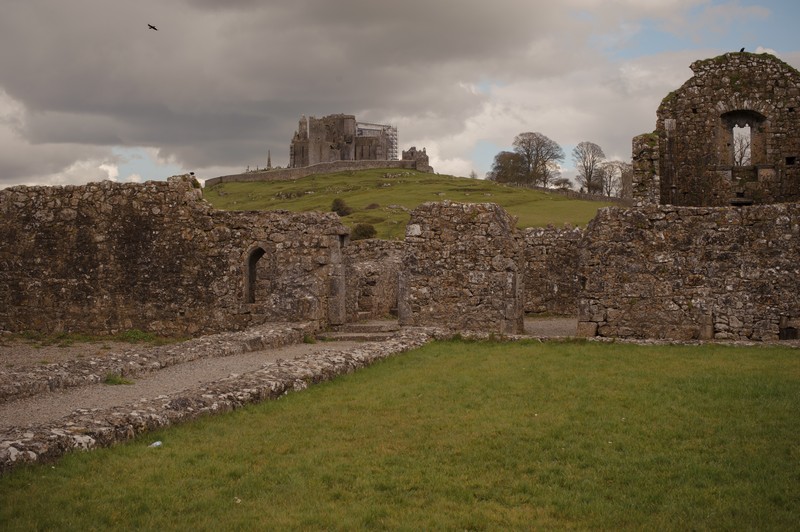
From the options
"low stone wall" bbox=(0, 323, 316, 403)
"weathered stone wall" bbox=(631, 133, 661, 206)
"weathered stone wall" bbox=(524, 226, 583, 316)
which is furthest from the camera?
"weathered stone wall" bbox=(524, 226, 583, 316)

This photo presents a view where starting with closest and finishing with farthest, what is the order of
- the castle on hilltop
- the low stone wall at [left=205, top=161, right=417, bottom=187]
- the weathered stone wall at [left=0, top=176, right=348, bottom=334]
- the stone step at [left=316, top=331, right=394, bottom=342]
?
1. the stone step at [left=316, top=331, right=394, bottom=342]
2. the weathered stone wall at [left=0, top=176, right=348, bottom=334]
3. the low stone wall at [left=205, top=161, right=417, bottom=187]
4. the castle on hilltop

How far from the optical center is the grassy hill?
5634 cm

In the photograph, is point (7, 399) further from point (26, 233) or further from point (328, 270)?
point (26, 233)

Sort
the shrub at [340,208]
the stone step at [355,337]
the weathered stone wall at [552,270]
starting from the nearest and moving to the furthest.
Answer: the stone step at [355,337]
the weathered stone wall at [552,270]
the shrub at [340,208]

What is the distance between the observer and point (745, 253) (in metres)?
16.5

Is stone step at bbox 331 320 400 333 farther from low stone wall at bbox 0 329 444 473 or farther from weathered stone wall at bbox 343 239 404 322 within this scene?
Result: low stone wall at bbox 0 329 444 473

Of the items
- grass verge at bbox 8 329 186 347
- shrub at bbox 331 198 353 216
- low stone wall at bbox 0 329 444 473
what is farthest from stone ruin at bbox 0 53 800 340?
shrub at bbox 331 198 353 216

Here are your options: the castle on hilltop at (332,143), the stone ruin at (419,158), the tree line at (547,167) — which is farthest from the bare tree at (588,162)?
the castle on hilltop at (332,143)

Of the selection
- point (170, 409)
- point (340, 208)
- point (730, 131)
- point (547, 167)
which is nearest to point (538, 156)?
point (547, 167)

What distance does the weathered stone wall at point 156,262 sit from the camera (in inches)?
776

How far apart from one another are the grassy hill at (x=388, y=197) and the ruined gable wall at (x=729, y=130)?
23794mm

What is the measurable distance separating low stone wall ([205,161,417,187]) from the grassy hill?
299cm

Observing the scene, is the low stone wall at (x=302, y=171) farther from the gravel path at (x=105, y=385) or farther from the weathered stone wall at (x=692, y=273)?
the weathered stone wall at (x=692, y=273)

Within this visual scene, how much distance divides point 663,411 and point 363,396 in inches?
176
